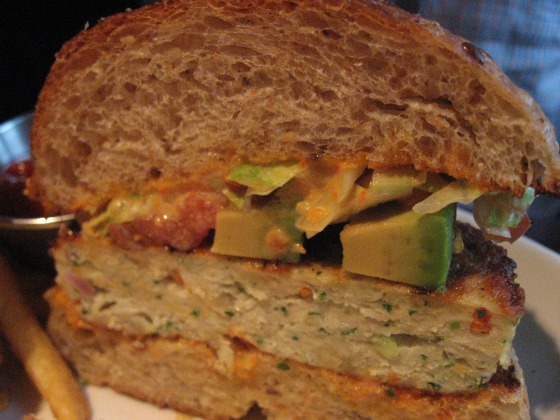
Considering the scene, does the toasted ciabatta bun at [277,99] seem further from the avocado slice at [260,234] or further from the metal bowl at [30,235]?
the metal bowl at [30,235]

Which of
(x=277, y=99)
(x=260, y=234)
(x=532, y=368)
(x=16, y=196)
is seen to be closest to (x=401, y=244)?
(x=260, y=234)

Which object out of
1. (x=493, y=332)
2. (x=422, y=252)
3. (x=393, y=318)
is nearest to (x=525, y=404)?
(x=493, y=332)

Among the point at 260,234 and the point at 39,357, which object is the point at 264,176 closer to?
the point at 260,234

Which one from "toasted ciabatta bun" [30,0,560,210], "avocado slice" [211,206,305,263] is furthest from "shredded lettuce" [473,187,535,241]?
"avocado slice" [211,206,305,263]

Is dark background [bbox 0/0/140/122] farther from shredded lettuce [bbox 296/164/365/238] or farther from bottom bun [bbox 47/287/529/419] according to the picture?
shredded lettuce [bbox 296/164/365/238]

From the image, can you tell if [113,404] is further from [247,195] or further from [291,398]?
[247,195]

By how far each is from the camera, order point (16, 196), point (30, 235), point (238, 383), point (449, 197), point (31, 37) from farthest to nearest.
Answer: point (31, 37) < point (16, 196) < point (30, 235) < point (238, 383) < point (449, 197)

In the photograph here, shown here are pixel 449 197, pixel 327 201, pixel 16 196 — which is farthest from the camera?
pixel 16 196
